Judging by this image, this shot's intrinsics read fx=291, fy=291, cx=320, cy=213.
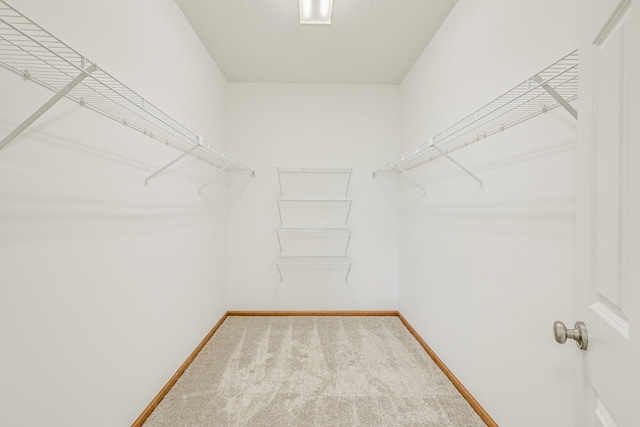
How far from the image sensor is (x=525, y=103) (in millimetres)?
1082

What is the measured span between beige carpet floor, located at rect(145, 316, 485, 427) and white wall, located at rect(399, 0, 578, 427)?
0.79 feet

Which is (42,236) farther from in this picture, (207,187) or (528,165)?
(528,165)

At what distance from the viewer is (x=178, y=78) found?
1964mm

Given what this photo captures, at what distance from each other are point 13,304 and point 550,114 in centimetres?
194

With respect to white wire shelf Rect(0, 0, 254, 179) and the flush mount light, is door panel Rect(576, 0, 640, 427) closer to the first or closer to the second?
white wire shelf Rect(0, 0, 254, 179)

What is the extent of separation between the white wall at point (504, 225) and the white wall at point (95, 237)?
5.89 feet

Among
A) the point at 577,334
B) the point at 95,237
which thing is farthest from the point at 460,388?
the point at 95,237

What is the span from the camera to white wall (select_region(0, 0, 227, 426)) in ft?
2.91

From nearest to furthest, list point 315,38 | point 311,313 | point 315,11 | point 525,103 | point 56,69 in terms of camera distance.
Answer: point 56,69 → point 525,103 → point 315,11 → point 315,38 → point 311,313

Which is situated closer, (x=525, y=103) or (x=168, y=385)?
(x=525, y=103)

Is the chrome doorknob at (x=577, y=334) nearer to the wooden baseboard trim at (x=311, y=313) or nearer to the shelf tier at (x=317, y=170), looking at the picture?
the shelf tier at (x=317, y=170)

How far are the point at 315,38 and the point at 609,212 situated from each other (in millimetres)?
2303

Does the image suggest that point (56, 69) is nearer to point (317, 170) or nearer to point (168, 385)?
point (168, 385)

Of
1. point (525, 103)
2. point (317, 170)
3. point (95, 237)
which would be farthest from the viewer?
point (317, 170)
